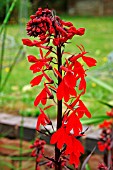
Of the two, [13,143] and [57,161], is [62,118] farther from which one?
[13,143]

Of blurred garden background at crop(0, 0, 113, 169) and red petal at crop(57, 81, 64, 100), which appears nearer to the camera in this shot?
red petal at crop(57, 81, 64, 100)

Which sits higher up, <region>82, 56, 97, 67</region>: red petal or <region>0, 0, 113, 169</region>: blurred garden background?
<region>0, 0, 113, 169</region>: blurred garden background

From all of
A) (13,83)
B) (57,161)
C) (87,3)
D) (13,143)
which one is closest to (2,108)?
(13,143)

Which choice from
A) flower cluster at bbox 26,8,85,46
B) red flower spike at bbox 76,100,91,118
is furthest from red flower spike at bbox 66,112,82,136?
flower cluster at bbox 26,8,85,46

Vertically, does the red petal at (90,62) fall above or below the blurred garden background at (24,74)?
below

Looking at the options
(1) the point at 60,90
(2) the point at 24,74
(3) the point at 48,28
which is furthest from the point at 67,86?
(2) the point at 24,74

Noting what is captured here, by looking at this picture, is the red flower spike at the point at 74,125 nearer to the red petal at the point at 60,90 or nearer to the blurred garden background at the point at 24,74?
the red petal at the point at 60,90

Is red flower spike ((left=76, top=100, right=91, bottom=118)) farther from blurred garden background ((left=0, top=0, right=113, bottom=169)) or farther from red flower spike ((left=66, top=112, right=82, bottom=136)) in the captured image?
blurred garden background ((left=0, top=0, right=113, bottom=169))

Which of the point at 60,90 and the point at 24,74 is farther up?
the point at 24,74

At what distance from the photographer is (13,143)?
316 centimetres

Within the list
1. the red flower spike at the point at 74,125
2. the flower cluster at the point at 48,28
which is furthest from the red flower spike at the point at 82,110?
the flower cluster at the point at 48,28

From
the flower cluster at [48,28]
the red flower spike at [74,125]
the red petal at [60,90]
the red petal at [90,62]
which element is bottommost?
the red flower spike at [74,125]

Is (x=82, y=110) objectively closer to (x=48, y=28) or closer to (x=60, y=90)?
(x=60, y=90)

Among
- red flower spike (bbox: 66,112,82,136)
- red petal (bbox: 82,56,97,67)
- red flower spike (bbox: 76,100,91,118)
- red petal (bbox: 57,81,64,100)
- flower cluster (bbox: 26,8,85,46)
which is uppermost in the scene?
flower cluster (bbox: 26,8,85,46)
